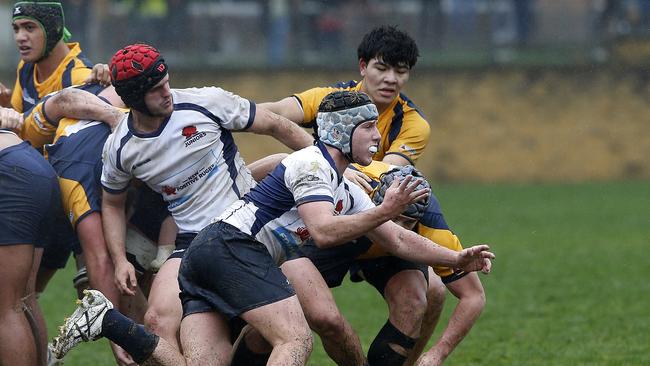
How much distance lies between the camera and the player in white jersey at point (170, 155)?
5.93m

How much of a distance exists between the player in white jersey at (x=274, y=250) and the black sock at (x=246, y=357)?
331mm

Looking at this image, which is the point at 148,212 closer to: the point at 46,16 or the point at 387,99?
the point at 46,16

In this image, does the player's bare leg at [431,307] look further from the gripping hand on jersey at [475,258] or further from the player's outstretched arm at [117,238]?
the player's outstretched arm at [117,238]

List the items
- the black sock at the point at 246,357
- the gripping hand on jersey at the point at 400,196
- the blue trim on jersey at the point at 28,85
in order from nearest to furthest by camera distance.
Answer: the gripping hand on jersey at the point at 400,196
the black sock at the point at 246,357
the blue trim on jersey at the point at 28,85

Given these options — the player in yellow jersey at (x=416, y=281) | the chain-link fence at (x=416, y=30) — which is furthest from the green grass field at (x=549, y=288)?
the chain-link fence at (x=416, y=30)

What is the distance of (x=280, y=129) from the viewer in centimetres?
634

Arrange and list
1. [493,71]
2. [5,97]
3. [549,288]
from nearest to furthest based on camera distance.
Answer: [5,97] → [549,288] → [493,71]

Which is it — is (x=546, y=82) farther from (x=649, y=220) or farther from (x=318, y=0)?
(x=649, y=220)

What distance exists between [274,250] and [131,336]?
2.69 ft

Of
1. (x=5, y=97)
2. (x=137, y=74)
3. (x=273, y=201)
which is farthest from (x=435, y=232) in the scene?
(x=5, y=97)

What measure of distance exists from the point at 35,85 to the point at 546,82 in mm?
15735

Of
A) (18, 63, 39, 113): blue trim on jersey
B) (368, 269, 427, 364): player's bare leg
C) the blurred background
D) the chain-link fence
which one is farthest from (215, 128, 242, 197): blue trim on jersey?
the blurred background

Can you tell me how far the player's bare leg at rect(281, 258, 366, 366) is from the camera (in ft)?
19.2

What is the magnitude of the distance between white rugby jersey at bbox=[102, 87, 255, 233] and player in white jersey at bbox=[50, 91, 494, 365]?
0.46m
